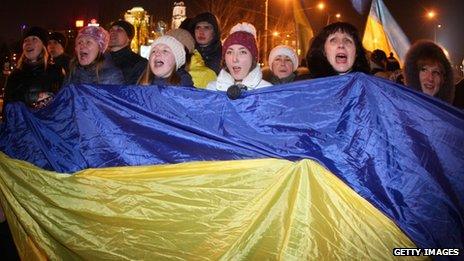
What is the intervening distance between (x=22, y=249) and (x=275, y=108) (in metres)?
2.40

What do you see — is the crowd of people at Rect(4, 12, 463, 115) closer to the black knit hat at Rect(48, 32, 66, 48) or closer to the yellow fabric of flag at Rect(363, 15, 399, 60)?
the yellow fabric of flag at Rect(363, 15, 399, 60)

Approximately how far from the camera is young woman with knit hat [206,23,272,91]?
3.74 meters

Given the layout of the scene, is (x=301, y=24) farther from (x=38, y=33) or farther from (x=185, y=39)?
(x=38, y=33)

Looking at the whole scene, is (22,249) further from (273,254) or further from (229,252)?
(273,254)

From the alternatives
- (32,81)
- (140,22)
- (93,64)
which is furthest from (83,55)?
(140,22)

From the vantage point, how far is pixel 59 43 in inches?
281

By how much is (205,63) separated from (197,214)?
3.34 m

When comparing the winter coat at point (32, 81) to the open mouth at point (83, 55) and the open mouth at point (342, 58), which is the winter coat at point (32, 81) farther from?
the open mouth at point (342, 58)

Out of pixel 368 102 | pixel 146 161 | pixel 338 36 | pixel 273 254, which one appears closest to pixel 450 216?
pixel 368 102

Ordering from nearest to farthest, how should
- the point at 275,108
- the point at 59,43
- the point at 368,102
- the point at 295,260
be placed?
the point at 295,260 < the point at 368,102 < the point at 275,108 < the point at 59,43

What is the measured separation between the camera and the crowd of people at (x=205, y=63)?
3.42 meters

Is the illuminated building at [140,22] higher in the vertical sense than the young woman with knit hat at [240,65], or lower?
higher

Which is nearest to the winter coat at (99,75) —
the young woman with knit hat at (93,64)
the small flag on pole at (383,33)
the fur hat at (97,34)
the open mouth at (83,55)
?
the young woman with knit hat at (93,64)

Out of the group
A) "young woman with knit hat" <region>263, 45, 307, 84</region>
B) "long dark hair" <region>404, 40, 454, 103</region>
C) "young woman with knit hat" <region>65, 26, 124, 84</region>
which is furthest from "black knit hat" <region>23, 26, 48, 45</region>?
"long dark hair" <region>404, 40, 454, 103</region>
